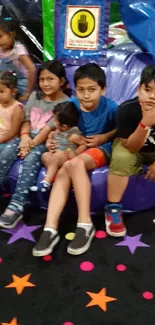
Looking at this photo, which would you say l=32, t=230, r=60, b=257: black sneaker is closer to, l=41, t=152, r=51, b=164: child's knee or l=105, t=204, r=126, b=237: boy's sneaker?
l=105, t=204, r=126, b=237: boy's sneaker

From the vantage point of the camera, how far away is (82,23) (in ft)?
8.21

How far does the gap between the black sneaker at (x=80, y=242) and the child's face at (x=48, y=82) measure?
73cm

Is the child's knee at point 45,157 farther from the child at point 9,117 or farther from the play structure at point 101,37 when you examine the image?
the play structure at point 101,37

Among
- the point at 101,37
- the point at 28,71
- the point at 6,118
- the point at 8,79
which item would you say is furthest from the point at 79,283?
the point at 101,37

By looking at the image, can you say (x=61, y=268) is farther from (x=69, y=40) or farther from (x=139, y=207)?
(x=69, y=40)

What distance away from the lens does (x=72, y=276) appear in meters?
1.61

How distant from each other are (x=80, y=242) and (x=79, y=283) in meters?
0.19

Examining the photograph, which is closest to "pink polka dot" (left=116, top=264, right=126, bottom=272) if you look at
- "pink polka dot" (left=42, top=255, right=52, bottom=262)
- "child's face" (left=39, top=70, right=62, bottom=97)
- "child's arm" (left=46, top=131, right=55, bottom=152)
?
"pink polka dot" (left=42, top=255, right=52, bottom=262)

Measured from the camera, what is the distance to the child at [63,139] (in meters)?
1.90

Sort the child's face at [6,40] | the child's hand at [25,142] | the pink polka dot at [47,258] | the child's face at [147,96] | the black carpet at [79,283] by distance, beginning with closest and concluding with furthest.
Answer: the black carpet at [79,283] → the child's face at [147,96] → the pink polka dot at [47,258] → the child's hand at [25,142] → the child's face at [6,40]

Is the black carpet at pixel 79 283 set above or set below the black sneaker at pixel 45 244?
below

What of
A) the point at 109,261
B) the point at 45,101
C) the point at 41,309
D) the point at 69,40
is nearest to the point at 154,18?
the point at 69,40

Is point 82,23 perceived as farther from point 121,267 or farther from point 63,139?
point 121,267

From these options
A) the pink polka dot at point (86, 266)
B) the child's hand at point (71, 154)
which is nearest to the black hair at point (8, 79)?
the child's hand at point (71, 154)
